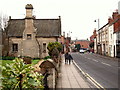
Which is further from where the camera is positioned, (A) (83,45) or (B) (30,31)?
(A) (83,45)

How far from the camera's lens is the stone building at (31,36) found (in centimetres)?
3362

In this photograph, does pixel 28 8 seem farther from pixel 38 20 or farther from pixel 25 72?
pixel 25 72

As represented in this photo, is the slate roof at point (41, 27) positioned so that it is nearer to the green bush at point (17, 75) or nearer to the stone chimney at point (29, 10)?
the stone chimney at point (29, 10)

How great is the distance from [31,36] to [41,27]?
337 centimetres

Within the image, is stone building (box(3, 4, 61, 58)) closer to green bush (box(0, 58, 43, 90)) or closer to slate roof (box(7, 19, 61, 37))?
slate roof (box(7, 19, 61, 37))

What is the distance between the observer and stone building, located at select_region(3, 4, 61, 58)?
33625 mm

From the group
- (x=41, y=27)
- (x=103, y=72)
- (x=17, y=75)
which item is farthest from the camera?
(x=41, y=27)

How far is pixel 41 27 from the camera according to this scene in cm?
3619

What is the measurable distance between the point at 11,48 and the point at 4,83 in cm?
3080

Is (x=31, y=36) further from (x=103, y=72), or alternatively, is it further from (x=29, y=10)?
(x=103, y=72)

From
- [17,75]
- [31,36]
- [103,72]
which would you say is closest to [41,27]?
[31,36]

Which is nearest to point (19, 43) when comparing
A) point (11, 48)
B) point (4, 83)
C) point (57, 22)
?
point (11, 48)

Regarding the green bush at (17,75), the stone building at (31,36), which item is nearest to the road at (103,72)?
the green bush at (17,75)

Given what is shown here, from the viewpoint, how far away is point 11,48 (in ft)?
115
